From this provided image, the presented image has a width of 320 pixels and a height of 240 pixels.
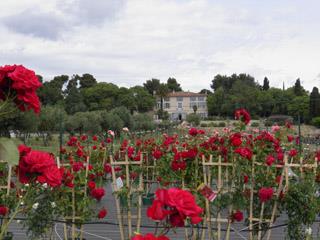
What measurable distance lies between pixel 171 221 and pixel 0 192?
3.25 meters

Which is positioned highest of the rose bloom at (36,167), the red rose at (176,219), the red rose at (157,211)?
the rose bloom at (36,167)

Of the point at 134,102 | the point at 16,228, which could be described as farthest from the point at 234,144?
the point at 134,102

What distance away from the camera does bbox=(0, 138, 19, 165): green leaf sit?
1.12 meters

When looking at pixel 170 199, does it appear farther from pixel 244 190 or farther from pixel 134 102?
pixel 134 102

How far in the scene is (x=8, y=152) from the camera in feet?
3.73

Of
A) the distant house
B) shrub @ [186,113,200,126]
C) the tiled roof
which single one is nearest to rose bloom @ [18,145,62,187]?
shrub @ [186,113,200,126]

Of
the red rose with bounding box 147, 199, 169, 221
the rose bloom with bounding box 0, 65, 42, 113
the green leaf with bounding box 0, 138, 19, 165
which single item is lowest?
the red rose with bounding box 147, 199, 169, 221

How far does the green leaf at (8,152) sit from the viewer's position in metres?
1.12

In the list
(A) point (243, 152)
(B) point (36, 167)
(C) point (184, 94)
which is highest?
(C) point (184, 94)

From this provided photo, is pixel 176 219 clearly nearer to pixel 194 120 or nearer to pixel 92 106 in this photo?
pixel 194 120

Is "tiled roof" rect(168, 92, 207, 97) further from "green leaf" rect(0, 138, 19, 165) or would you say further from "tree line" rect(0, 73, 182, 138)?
"green leaf" rect(0, 138, 19, 165)

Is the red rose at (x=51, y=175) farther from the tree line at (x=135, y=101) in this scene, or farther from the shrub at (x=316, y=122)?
the shrub at (x=316, y=122)

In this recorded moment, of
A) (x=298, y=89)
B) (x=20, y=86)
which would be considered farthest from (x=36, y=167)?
(x=298, y=89)

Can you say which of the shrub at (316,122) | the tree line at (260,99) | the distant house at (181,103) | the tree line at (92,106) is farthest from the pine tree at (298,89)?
the shrub at (316,122)
